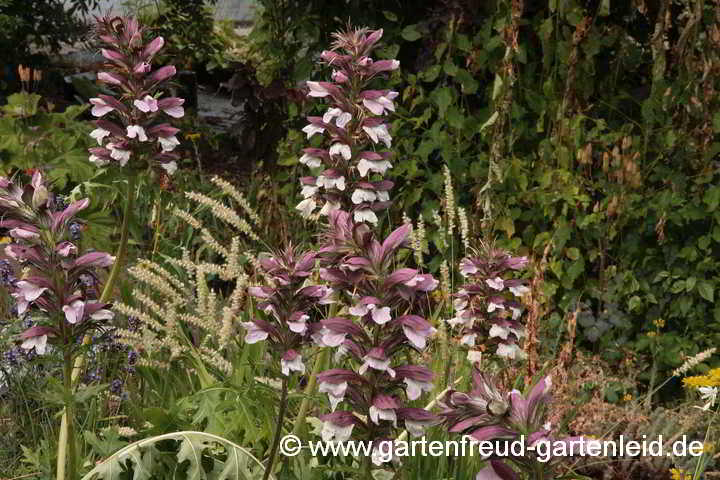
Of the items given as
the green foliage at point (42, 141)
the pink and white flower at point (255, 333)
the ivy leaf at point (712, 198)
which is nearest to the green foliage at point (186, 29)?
the green foliage at point (42, 141)

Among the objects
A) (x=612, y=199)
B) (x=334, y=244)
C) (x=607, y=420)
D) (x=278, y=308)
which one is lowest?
(x=607, y=420)

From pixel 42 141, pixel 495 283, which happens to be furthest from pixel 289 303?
pixel 42 141

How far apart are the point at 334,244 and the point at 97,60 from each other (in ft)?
24.8

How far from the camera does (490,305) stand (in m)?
2.79

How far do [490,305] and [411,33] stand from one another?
8.09 ft

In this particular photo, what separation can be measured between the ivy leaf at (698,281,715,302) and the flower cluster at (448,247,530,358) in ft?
6.37

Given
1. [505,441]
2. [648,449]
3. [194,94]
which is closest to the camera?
[505,441]

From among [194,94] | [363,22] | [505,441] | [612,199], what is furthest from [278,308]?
[194,94]

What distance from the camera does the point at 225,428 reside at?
2787mm

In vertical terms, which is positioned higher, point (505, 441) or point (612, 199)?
point (505, 441)

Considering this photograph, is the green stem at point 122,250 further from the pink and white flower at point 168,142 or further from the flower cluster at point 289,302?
the flower cluster at point 289,302

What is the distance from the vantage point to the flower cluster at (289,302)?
202 cm

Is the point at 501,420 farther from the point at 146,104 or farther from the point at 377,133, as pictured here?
the point at 146,104

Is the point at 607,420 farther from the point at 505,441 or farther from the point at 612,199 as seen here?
the point at 505,441
